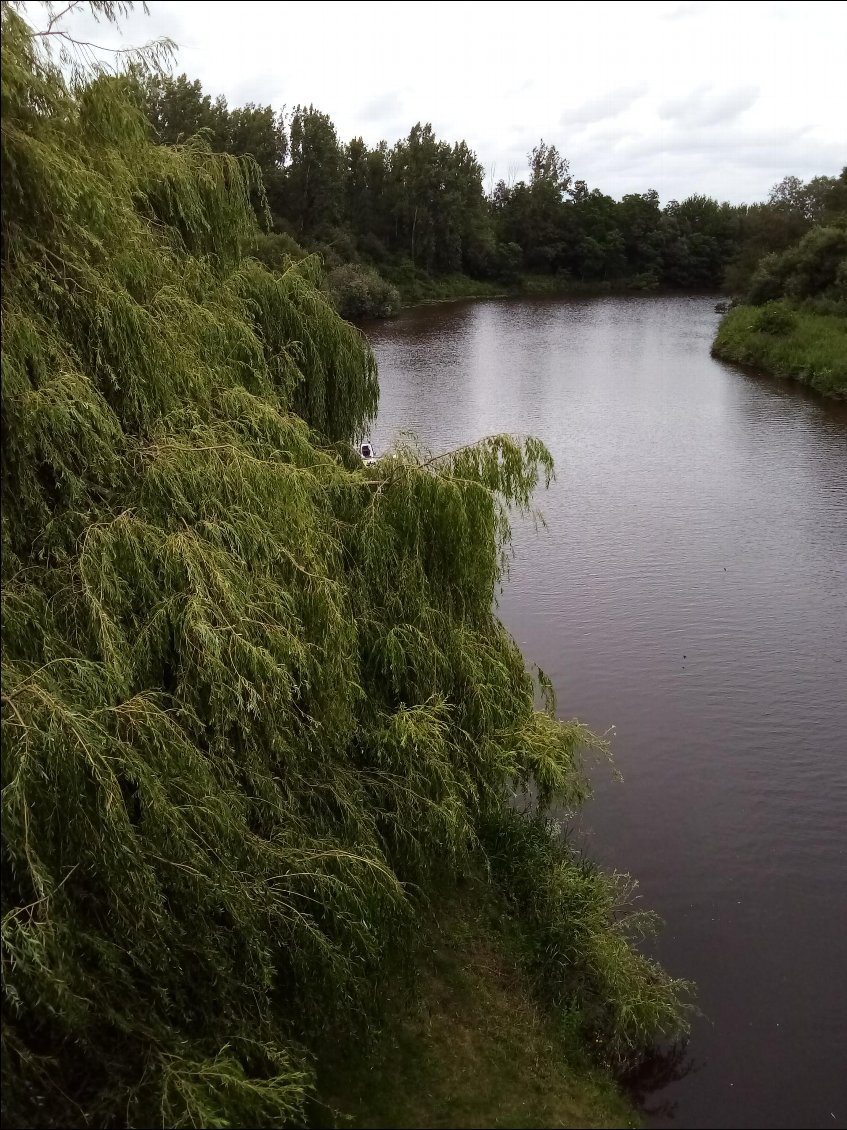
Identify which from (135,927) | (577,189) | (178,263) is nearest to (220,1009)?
(135,927)

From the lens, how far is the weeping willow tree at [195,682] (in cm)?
527

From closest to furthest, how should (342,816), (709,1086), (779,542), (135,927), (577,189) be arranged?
(135,927) → (342,816) → (709,1086) → (779,542) → (577,189)

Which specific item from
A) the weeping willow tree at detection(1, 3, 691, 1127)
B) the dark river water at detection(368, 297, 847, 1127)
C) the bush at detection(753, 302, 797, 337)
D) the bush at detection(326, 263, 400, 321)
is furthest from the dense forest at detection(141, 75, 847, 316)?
the weeping willow tree at detection(1, 3, 691, 1127)

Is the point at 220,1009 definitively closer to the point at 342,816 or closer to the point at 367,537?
the point at 342,816

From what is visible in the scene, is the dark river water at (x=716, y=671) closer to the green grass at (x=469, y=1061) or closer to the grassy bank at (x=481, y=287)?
the green grass at (x=469, y=1061)

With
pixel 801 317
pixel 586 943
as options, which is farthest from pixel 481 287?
pixel 586 943

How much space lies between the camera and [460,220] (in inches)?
2709

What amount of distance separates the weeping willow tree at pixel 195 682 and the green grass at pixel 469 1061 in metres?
0.44

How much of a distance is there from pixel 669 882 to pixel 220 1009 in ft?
20.2

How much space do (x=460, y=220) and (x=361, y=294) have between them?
926 inches

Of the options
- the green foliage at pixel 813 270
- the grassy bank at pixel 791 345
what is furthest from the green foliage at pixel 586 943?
the green foliage at pixel 813 270

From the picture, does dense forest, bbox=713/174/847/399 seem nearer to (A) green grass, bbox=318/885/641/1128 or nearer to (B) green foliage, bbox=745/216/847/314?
(B) green foliage, bbox=745/216/847/314

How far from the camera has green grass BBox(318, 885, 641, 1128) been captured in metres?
6.72

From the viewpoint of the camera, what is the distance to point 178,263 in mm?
8586
